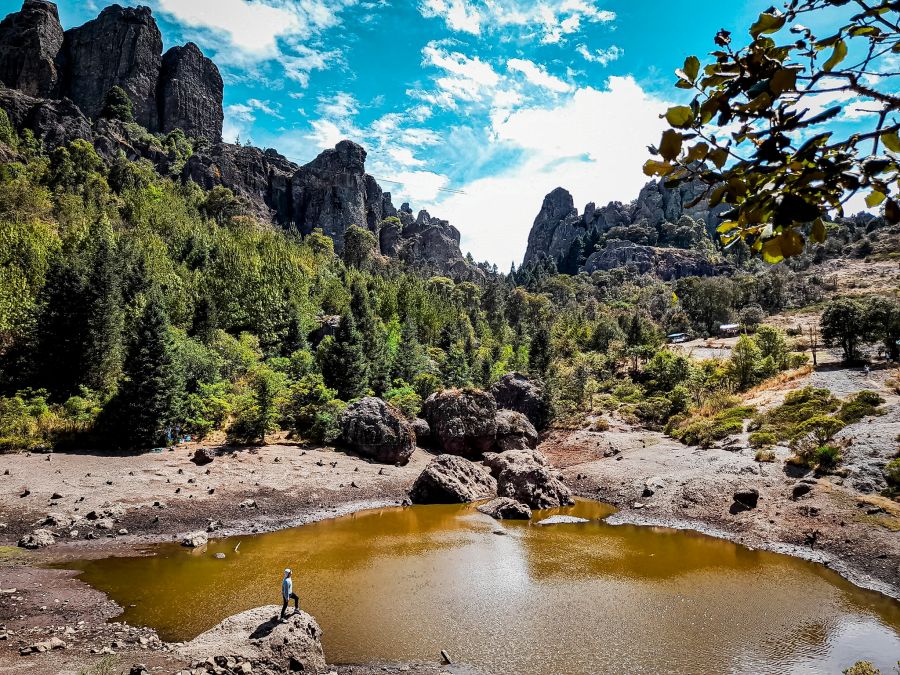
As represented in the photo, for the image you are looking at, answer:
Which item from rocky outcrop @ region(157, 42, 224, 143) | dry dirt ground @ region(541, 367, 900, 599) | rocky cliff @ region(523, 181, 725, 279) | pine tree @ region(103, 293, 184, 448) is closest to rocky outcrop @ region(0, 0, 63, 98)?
rocky outcrop @ region(157, 42, 224, 143)

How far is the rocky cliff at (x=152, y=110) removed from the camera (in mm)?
67750

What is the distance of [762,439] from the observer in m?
24.5

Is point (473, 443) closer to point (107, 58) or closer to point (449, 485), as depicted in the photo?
point (449, 485)

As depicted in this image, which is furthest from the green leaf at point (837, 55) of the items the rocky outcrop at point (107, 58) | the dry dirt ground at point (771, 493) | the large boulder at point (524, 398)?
the rocky outcrop at point (107, 58)

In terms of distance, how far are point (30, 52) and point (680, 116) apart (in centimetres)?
11627

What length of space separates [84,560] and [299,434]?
1473cm

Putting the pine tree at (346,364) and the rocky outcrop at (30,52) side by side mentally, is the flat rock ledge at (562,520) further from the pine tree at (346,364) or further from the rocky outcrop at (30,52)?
the rocky outcrop at (30,52)

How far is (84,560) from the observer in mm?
14000

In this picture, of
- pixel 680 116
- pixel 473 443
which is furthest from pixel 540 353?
pixel 680 116

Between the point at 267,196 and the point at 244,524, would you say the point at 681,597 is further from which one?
the point at 267,196

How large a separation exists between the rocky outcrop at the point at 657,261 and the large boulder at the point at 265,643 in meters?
123

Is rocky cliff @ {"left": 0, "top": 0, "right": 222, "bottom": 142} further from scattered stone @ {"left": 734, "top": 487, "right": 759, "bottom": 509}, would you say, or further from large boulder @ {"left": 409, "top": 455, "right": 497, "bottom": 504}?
scattered stone @ {"left": 734, "top": 487, "right": 759, "bottom": 509}

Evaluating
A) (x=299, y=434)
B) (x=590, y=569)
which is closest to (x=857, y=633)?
(x=590, y=569)

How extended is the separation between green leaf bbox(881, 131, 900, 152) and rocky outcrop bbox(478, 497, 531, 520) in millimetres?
21381
